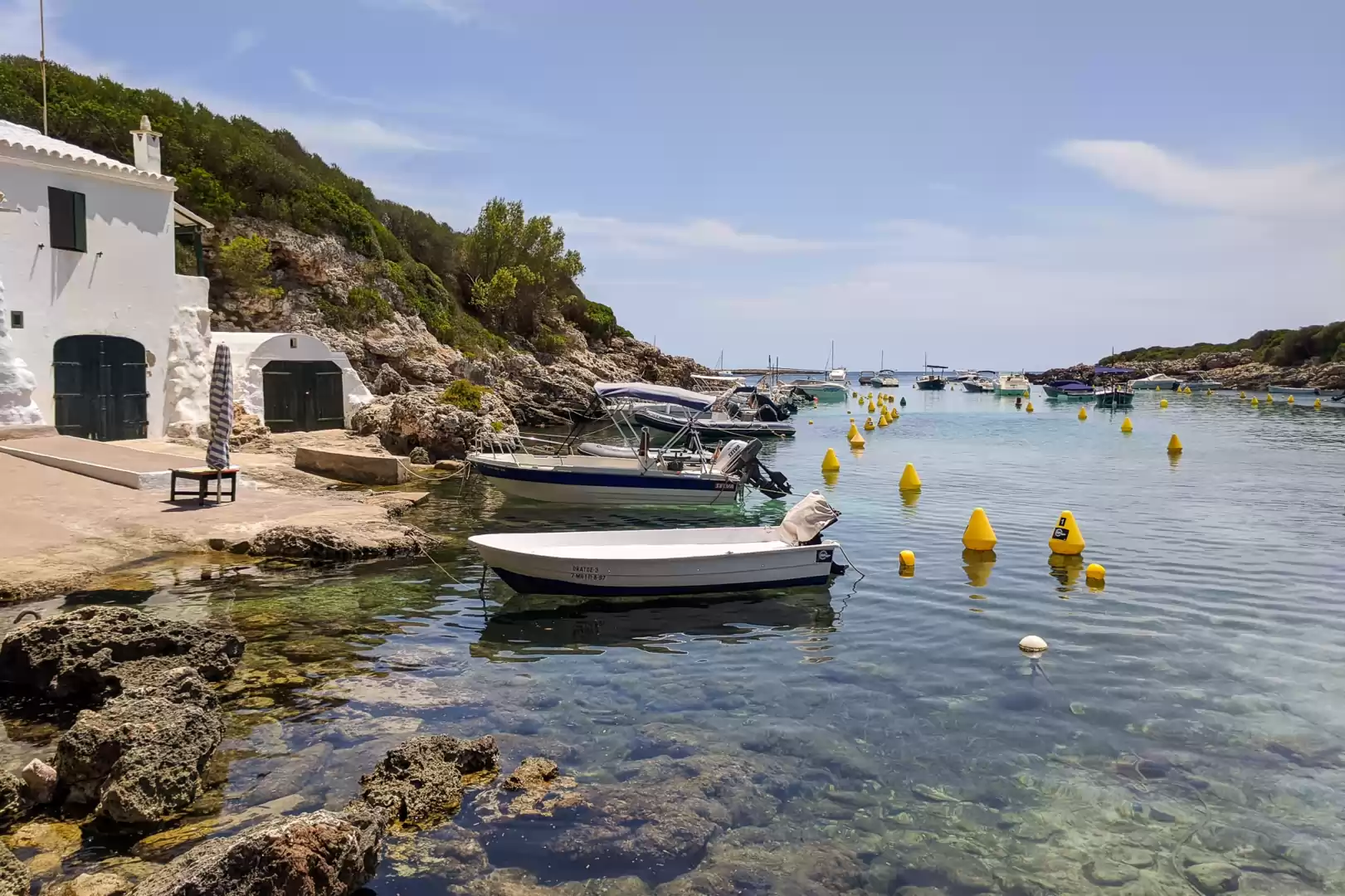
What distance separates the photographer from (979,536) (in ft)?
61.9

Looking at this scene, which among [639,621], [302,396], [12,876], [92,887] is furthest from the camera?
[302,396]

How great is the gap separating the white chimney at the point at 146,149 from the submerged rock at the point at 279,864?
2670 cm

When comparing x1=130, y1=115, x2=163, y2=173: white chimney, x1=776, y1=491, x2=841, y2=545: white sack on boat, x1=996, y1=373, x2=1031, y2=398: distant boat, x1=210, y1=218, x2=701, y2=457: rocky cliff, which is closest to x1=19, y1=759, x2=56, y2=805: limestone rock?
x1=776, y1=491, x2=841, y2=545: white sack on boat

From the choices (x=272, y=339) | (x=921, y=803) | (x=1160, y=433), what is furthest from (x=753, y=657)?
(x=1160, y=433)

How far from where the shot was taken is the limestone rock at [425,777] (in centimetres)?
729

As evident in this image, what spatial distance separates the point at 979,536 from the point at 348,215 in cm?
4530

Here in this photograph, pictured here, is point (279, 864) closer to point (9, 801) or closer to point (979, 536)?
point (9, 801)

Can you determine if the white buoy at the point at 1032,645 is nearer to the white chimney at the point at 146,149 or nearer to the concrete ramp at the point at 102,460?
the concrete ramp at the point at 102,460

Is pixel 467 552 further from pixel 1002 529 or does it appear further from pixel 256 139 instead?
pixel 256 139

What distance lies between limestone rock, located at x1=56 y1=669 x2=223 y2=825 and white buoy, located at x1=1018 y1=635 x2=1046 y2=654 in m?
10.1

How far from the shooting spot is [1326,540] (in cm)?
2005

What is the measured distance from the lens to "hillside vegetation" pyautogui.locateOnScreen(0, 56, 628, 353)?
41.9m

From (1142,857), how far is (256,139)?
192ft

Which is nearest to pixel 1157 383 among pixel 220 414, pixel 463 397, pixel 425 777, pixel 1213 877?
pixel 463 397
